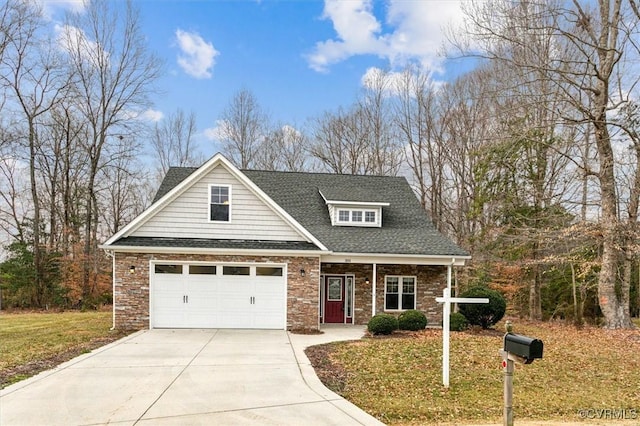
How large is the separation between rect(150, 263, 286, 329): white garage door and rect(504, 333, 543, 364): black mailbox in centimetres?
975

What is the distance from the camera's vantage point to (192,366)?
27.3 ft

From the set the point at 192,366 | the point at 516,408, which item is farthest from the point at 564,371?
the point at 192,366

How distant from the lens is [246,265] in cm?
1377

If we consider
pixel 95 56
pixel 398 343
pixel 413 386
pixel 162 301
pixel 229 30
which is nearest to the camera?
pixel 413 386

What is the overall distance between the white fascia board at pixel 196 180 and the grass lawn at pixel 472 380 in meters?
4.50

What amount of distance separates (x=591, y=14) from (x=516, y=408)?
16782 millimetres

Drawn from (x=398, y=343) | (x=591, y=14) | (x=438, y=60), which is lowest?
(x=398, y=343)

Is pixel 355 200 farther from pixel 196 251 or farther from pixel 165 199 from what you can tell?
pixel 165 199

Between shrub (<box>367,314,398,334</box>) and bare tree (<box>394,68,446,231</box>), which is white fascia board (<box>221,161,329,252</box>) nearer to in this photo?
shrub (<box>367,314,398,334</box>)

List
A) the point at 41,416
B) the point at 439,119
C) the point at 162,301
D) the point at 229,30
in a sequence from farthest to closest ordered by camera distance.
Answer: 1. the point at 439,119
2. the point at 229,30
3. the point at 162,301
4. the point at 41,416

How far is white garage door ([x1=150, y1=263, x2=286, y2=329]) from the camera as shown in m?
13.6

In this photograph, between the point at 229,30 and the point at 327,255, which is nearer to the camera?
the point at 327,255

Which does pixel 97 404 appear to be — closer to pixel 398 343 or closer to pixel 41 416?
pixel 41 416

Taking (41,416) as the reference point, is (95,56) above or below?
above
